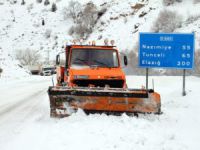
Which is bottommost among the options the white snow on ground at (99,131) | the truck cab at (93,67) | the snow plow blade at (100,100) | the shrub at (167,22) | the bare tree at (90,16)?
the white snow on ground at (99,131)

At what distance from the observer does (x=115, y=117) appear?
10266mm

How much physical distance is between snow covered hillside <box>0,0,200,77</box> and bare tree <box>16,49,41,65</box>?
549 mm

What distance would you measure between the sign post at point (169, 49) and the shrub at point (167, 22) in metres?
32.1

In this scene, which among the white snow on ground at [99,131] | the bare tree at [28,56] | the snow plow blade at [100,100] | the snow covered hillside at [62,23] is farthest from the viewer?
the bare tree at [28,56]

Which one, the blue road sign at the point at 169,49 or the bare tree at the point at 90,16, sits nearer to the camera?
the blue road sign at the point at 169,49

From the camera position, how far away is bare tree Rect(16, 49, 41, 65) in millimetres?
66875

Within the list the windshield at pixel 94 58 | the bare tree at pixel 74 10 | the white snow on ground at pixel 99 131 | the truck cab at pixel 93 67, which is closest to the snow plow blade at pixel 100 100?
the white snow on ground at pixel 99 131

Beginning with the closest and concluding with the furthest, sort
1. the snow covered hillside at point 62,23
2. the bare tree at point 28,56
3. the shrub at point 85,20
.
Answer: the snow covered hillside at point 62,23 → the shrub at point 85,20 → the bare tree at point 28,56

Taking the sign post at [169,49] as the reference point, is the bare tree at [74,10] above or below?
above

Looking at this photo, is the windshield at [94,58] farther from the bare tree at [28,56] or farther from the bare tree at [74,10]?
the bare tree at [74,10]

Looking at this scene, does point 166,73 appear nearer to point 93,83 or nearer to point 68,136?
point 93,83

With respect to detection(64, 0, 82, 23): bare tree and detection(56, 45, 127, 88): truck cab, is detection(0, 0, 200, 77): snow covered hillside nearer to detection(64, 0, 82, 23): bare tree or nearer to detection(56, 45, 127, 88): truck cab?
detection(64, 0, 82, 23): bare tree

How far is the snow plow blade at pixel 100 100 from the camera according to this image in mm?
10500

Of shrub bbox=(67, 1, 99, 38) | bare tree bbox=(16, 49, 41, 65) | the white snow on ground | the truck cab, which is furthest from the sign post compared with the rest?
bare tree bbox=(16, 49, 41, 65)
